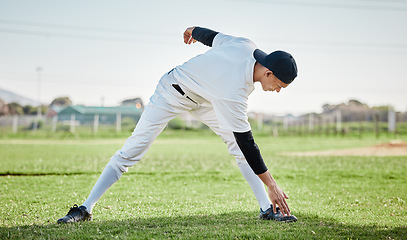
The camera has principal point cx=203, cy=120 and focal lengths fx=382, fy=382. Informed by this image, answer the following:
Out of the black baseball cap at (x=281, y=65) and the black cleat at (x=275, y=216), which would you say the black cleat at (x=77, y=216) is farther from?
the black baseball cap at (x=281, y=65)

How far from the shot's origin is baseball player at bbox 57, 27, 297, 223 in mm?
3490

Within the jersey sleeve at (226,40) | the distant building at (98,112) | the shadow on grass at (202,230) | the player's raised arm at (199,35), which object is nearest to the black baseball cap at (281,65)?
the jersey sleeve at (226,40)

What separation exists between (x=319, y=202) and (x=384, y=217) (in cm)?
120

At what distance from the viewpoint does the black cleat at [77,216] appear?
3.77 meters

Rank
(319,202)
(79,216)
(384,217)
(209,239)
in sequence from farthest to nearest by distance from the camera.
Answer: (319,202) < (384,217) < (79,216) < (209,239)

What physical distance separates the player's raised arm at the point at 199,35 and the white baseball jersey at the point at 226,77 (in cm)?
24

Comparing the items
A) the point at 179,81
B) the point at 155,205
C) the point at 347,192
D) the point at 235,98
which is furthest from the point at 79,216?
the point at 347,192

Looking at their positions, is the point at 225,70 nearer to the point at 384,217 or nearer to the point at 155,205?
the point at 155,205

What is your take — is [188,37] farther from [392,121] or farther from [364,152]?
[392,121]

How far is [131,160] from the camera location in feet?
13.3

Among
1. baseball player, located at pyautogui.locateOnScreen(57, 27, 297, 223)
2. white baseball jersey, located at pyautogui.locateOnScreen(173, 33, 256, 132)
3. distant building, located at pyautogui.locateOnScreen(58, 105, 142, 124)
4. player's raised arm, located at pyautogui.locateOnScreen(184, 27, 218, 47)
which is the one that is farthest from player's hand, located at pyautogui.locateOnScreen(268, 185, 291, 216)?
distant building, located at pyautogui.locateOnScreen(58, 105, 142, 124)

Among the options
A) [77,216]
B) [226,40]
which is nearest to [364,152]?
A: [226,40]

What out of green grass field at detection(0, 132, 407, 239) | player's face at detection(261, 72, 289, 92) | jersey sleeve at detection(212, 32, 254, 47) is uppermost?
jersey sleeve at detection(212, 32, 254, 47)

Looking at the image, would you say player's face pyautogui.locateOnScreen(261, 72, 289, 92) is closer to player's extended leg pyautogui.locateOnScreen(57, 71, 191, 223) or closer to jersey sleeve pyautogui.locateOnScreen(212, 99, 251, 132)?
jersey sleeve pyautogui.locateOnScreen(212, 99, 251, 132)
